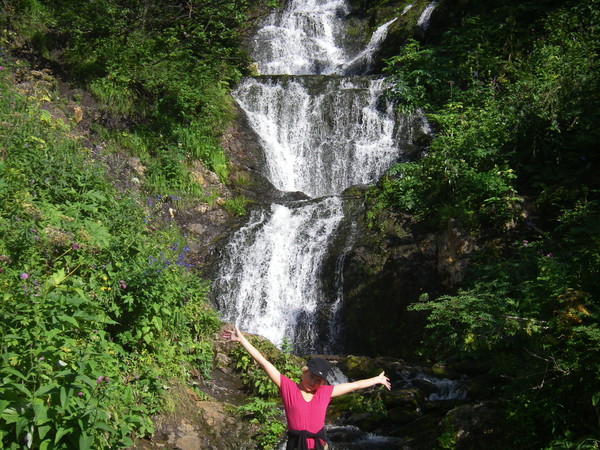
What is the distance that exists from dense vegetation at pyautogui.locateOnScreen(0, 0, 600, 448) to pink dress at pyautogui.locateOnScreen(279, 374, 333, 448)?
131 cm

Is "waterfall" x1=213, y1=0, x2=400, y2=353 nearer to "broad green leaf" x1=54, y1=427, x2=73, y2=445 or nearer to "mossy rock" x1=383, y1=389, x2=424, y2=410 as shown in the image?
"mossy rock" x1=383, y1=389, x2=424, y2=410

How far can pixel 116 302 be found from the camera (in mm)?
5094

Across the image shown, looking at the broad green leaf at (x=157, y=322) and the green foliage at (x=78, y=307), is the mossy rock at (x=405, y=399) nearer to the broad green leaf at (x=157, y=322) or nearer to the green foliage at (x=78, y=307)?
the green foliage at (x=78, y=307)

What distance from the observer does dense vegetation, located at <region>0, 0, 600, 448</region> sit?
3.70m

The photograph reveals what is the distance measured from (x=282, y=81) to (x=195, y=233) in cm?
681

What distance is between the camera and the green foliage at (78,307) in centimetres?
320

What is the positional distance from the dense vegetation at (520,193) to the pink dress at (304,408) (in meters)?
1.99

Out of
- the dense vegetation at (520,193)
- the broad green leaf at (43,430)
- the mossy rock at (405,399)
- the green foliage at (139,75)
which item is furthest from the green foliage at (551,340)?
the green foliage at (139,75)

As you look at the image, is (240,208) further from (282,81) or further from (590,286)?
(590,286)

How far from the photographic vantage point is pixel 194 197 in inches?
464

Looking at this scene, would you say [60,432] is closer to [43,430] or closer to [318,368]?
[43,430]

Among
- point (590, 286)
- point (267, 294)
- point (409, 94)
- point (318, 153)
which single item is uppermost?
point (409, 94)

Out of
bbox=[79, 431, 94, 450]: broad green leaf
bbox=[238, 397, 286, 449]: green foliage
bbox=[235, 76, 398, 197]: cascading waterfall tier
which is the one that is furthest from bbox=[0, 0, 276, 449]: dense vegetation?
bbox=[235, 76, 398, 197]: cascading waterfall tier

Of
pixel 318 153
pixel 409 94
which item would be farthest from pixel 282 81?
pixel 409 94
